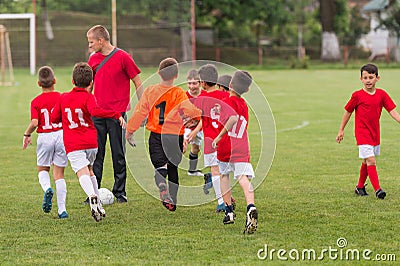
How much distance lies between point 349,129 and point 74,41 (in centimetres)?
3292

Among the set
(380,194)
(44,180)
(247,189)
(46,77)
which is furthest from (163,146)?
(380,194)

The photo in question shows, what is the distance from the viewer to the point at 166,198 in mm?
8125

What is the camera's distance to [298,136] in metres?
15.4

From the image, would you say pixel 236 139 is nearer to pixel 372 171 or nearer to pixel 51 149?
pixel 51 149

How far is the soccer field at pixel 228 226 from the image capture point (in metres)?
6.13

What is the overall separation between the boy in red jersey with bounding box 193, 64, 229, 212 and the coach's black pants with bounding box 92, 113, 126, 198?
1208 millimetres

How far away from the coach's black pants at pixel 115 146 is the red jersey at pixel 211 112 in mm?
1304

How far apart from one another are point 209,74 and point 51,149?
182 cm

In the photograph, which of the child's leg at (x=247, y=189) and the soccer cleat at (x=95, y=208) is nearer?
the child's leg at (x=247, y=189)

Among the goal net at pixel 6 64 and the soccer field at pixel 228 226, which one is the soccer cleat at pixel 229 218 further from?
the goal net at pixel 6 64

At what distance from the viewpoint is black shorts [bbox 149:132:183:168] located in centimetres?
838

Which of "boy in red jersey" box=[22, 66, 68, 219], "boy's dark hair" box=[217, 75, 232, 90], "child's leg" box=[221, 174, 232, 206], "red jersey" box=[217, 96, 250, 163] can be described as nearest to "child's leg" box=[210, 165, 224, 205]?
"child's leg" box=[221, 174, 232, 206]

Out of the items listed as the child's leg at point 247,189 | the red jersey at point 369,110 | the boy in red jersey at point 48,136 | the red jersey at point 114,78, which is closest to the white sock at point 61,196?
the boy in red jersey at point 48,136

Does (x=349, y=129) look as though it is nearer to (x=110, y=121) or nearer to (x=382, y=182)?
(x=382, y=182)
